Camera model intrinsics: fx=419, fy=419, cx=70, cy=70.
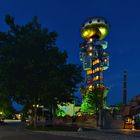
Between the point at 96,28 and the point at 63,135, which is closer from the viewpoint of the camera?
the point at 63,135

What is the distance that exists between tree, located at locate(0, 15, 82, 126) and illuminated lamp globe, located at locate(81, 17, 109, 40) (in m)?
88.2

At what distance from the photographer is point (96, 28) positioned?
150 m

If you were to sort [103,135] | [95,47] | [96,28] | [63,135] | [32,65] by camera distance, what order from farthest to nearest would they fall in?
[95,47], [96,28], [32,65], [63,135], [103,135]

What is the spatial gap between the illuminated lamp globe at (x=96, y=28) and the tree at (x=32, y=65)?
88228mm

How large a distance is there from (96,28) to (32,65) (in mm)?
94218

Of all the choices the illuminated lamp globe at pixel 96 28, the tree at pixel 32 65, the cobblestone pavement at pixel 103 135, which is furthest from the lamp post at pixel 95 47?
the cobblestone pavement at pixel 103 135

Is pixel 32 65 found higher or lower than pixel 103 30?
lower

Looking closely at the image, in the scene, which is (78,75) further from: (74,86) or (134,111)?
(134,111)

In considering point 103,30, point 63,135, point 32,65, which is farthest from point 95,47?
point 63,135

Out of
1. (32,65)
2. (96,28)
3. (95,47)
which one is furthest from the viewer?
(95,47)

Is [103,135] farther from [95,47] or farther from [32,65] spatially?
[95,47]

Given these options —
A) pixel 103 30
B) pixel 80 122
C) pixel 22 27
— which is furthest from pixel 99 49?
pixel 22 27

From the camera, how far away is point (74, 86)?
66.2 m

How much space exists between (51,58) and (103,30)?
92.5 meters
